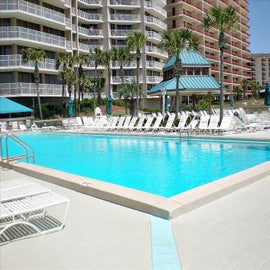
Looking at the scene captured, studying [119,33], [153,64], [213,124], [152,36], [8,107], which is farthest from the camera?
[153,64]

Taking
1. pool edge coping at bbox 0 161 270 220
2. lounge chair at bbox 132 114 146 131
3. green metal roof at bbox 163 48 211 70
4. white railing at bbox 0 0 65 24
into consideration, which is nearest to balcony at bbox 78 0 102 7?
white railing at bbox 0 0 65 24

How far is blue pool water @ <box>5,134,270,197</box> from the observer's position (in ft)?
33.2

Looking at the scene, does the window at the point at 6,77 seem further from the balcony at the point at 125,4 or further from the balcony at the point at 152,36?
the balcony at the point at 152,36

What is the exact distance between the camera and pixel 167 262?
3848 millimetres

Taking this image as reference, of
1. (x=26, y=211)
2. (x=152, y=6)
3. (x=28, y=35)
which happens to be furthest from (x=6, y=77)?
(x=26, y=211)

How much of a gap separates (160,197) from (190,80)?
27.3 metres

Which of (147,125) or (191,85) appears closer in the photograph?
(147,125)

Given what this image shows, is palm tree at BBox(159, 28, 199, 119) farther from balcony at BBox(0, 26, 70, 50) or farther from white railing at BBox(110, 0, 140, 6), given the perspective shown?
white railing at BBox(110, 0, 140, 6)

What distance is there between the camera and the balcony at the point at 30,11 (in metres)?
36.3

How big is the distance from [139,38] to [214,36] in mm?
45457

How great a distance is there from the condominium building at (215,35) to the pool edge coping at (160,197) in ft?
147

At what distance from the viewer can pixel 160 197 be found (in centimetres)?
600

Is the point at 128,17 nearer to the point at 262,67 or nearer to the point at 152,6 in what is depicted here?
the point at 152,6

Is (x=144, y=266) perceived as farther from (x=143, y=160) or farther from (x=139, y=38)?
(x=139, y=38)
